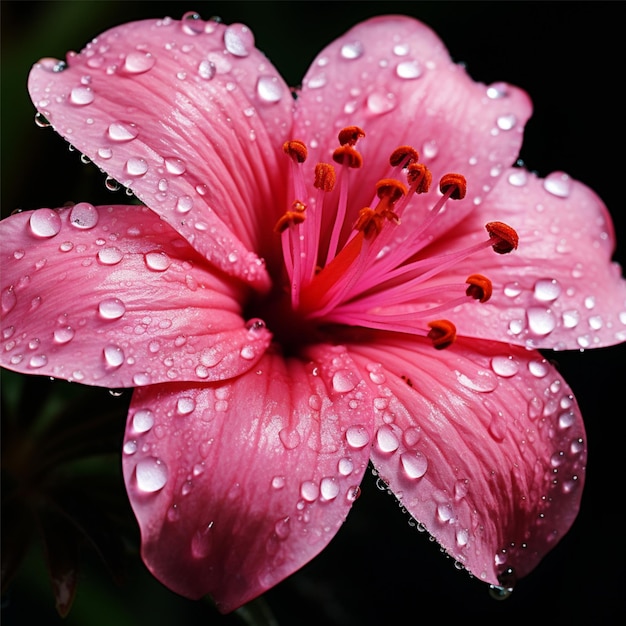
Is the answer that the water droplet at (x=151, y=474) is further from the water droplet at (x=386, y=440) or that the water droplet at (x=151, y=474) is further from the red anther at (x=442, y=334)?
the red anther at (x=442, y=334)

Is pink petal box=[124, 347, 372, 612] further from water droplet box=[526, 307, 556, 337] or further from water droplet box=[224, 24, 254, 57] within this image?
water droplet box=[224, 24, 254, 57]

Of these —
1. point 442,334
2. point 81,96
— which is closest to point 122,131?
point 81,96

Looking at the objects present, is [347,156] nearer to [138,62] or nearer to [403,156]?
[403,156]

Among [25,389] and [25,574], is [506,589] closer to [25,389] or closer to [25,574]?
[25,389]

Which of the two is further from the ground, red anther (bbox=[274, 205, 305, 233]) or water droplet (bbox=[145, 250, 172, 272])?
red anther (bbox=[274, 205, 305, 233])

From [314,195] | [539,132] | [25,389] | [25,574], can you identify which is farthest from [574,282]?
[25,574]

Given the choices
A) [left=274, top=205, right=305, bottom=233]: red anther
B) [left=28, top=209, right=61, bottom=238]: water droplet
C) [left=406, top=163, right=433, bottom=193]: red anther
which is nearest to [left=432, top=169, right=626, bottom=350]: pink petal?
[left=406, top=163, right=433, bottom=193]: red anther
